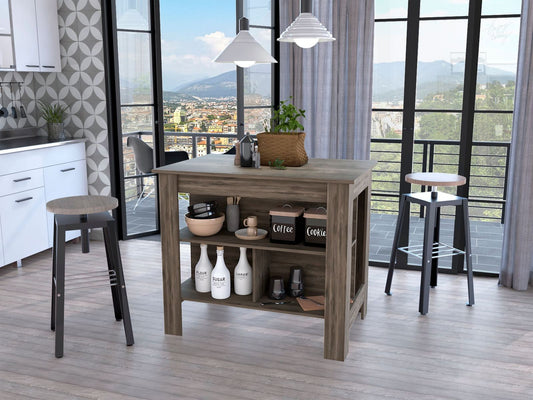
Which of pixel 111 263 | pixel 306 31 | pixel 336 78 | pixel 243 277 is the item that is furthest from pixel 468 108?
pixel 111 263

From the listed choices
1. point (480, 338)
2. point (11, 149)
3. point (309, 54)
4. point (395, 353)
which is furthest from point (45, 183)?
point (480, 338)

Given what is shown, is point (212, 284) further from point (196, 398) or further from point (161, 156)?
point (161, 156)

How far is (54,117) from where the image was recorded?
4.91 meters

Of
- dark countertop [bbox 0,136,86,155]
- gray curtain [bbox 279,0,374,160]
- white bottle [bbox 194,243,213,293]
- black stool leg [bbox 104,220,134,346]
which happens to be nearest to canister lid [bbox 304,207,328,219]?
white bottle [bbox 194,243,213,293]

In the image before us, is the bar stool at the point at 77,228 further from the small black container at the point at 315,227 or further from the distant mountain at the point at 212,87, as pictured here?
the distant mountain at the point at 212,87

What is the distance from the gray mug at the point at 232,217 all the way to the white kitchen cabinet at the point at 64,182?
6.90 feet

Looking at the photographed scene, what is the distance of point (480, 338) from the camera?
10.5ft

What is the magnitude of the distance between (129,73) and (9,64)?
1005 mm

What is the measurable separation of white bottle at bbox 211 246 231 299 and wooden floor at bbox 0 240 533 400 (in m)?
0.26

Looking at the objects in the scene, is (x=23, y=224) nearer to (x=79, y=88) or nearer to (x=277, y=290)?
(x=79, y=88)

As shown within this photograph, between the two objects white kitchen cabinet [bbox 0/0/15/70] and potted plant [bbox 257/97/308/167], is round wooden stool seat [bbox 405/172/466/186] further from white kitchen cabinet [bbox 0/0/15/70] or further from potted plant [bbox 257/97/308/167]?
white kitchen cabinet [bbox 0/0/15/70]

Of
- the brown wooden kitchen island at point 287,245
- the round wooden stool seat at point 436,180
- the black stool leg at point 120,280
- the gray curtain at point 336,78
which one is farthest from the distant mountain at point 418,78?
the black stool leg at point 120,280

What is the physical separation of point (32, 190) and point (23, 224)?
0.91 ft

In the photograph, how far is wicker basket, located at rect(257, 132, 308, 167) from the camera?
122 inches
